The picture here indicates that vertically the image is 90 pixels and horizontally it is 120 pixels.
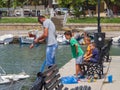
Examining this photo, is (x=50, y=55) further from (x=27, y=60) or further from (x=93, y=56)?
(x=27, y=60)

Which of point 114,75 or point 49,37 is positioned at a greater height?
point 49,37

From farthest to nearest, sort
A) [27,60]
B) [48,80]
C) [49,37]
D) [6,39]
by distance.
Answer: [6,39] < [27,60] < [49,37] < [48,80]

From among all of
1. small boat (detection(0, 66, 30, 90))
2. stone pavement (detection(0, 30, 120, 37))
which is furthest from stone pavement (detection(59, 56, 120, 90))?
stone pavement (detection(0, 30, 120, 37))

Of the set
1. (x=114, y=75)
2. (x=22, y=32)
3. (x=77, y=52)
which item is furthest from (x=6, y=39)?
(x=77, y=52)

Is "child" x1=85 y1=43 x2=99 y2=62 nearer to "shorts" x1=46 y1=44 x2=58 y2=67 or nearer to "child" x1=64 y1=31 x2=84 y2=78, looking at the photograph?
"child" x1=64 y1=31 x2=84 y2=78

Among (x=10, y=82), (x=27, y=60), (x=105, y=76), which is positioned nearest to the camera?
(x=105, y=76)

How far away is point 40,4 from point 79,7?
2892cm

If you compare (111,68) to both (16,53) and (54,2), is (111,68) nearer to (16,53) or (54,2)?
(16,53)

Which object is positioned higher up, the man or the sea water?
the man

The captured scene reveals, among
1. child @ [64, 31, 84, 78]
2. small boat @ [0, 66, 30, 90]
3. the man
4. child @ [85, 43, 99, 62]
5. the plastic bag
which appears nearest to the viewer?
the man

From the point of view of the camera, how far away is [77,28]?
54.9 meters

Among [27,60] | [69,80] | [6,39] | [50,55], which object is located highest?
[50,55]

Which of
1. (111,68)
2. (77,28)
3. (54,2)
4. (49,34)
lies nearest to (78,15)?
(77,28)

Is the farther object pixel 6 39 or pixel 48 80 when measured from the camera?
pixel 6 39
